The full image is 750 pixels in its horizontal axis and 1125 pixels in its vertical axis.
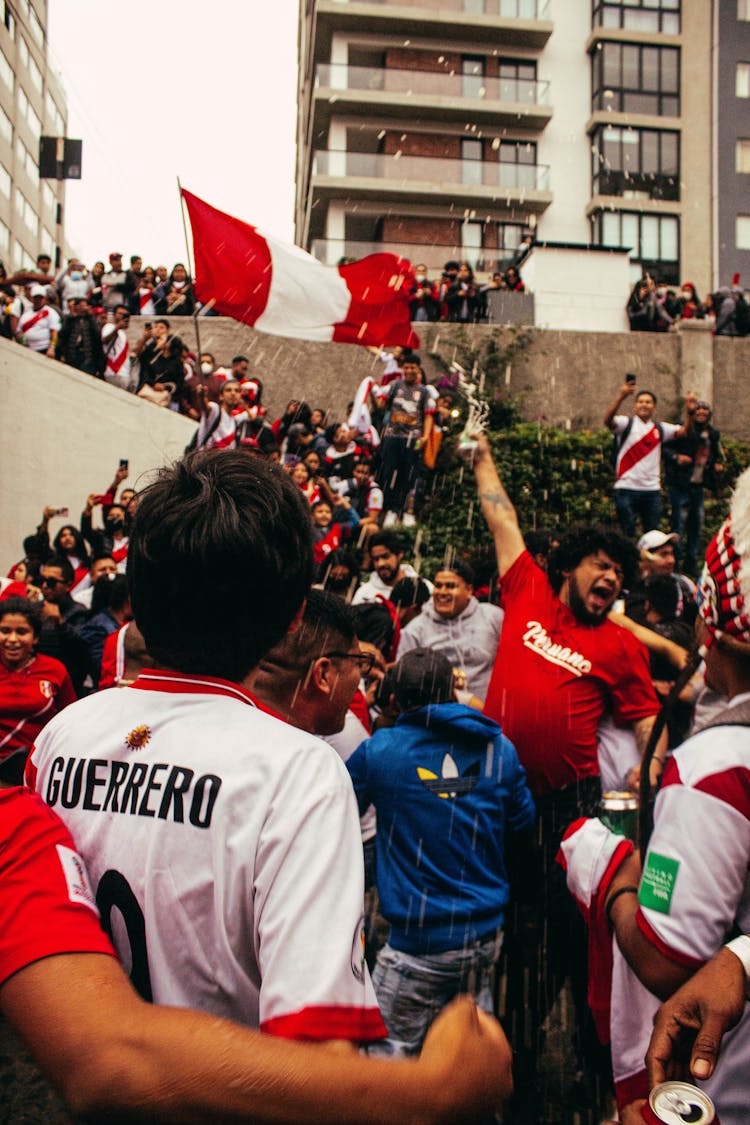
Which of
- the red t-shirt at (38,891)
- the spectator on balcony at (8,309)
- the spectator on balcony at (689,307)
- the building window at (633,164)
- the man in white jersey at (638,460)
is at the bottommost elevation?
the red t-shirt at (38,891)

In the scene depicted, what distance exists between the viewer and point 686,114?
32.9 m

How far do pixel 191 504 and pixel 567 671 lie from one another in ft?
8.92

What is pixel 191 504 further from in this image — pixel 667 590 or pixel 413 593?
pixel 413 593

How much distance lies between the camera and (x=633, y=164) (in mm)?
32156

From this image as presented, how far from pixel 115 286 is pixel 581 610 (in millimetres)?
14880

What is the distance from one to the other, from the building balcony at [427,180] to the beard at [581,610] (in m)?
27.7

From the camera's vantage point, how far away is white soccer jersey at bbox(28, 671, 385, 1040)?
1.08 m

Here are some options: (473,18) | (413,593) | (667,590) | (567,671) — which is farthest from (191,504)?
(473,18)

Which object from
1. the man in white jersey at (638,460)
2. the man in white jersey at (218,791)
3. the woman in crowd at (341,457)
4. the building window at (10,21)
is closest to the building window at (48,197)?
the building window at (10,21)

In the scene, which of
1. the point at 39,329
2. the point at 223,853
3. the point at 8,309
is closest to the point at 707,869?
the point at 223,853

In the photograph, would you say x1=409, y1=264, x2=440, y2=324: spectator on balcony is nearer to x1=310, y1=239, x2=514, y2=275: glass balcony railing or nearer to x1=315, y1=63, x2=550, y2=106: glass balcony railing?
x1=310, y1=239, x2=514, y2=275: glass balcony railing

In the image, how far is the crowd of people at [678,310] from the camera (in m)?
18.0

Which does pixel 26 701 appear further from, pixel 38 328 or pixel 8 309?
pixel 8 309

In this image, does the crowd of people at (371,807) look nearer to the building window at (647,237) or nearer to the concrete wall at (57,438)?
the concrete wall at (57,438)
